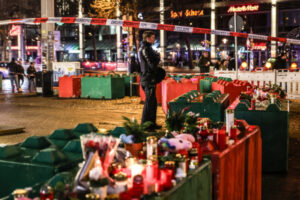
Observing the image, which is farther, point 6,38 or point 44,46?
point 6,38

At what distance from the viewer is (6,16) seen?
148ft

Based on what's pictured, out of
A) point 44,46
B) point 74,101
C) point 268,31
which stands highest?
point 268,31

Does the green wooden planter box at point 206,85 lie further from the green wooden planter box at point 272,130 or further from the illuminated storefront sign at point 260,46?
the illuminated storefront sign at point 260,46

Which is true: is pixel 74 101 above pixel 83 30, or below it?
below

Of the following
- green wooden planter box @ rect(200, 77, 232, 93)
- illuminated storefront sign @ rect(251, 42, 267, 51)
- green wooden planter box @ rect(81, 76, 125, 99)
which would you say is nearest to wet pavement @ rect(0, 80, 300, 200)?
green wooden planter box @ rect(81, 76, 125, 99)

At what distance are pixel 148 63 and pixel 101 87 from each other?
10257mm

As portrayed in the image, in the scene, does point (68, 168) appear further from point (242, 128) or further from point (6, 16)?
point (6, 16)

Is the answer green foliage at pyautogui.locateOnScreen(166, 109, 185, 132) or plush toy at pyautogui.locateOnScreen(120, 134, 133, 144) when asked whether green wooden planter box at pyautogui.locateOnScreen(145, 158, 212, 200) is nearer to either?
plush toy at pyautogui.locateOnScreen(120, 134, 133, 144)

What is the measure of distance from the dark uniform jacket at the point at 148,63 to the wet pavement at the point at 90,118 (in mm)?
1486

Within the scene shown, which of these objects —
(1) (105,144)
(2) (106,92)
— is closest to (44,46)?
(2) (106,92)

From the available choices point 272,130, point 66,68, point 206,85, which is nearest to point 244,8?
point 66,68

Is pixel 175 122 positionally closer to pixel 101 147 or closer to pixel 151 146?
pixel 151 146

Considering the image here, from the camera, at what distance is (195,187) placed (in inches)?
130

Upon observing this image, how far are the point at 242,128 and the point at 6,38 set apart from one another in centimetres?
6992
